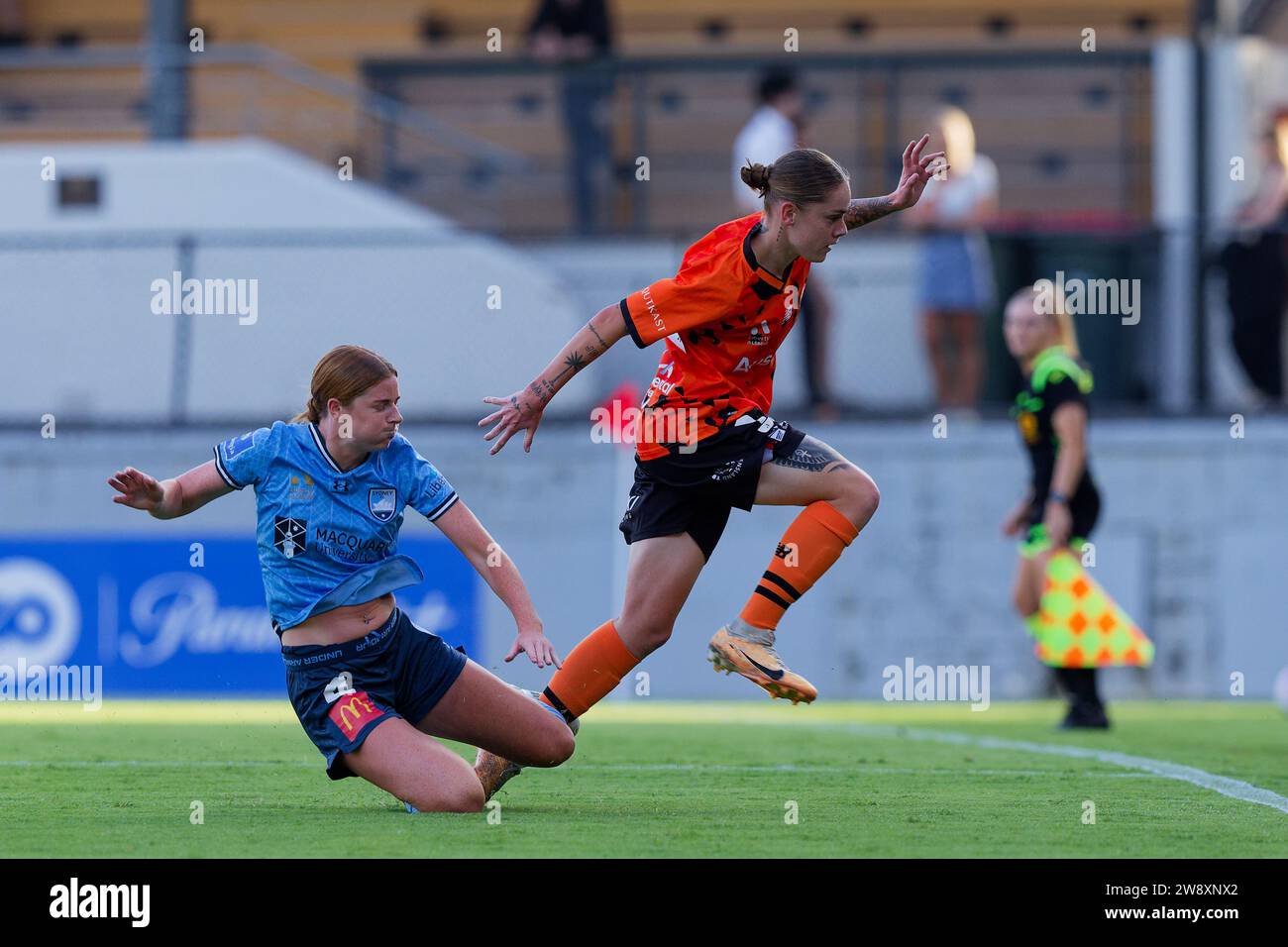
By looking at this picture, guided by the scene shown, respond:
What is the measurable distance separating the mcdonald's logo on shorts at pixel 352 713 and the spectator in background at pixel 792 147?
25.6ft

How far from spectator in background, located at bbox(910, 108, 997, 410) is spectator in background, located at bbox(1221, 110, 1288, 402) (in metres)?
1.79

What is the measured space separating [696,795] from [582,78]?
10.4 m

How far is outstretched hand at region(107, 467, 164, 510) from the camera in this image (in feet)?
19.4

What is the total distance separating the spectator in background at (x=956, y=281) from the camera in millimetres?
14656

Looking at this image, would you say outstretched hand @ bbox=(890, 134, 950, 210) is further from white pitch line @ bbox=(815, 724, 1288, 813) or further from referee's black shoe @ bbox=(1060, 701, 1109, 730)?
referee's black shoe @ bbox=(1060, 701, 1109, 730)

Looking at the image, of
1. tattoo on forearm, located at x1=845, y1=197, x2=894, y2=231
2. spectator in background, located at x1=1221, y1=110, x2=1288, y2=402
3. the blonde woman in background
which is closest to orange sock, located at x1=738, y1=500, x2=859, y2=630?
tattoo on forearm, located at x1=845, y1=197, x2=894, y2=231

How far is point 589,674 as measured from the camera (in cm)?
685

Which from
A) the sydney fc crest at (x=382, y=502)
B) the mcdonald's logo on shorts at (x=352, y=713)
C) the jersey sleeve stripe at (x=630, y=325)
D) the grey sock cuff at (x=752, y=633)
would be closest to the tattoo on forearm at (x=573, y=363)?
the jersey sleeve stripe at (x=630, y=325)

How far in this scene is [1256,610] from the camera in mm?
14219

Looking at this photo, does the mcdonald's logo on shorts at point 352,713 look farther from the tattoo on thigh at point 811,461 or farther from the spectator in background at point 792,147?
the spectator in background at point 792,147

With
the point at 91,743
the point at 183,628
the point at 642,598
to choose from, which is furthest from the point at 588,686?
the point at 183,628

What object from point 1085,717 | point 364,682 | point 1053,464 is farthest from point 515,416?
point 1085,717
